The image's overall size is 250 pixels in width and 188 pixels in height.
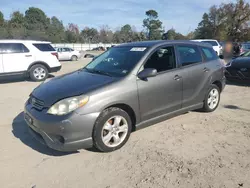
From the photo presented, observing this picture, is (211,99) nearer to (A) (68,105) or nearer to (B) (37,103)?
(A) (68,105)

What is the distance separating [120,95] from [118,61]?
977mm

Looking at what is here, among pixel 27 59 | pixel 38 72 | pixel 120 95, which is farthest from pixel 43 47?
pixel 120 95

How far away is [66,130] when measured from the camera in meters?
3.20

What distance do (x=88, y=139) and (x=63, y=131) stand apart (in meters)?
0.38

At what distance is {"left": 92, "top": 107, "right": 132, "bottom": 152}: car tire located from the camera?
11.2 feet

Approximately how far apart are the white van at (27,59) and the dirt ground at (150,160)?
5.19 metres

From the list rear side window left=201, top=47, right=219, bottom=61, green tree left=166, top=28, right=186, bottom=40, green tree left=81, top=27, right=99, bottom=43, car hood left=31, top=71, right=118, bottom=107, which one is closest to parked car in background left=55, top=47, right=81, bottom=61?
rear side window left=201, top=47, right=219, bottom=61

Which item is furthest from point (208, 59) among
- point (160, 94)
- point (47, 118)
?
point (47, 118)

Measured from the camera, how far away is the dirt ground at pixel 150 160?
2.90 m

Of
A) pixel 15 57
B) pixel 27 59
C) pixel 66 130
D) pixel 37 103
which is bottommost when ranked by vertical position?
pixel 66 130

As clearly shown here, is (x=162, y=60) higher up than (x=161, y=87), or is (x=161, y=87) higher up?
(x=162, y=60)

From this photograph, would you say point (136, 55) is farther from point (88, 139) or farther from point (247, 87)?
point (247, 87)

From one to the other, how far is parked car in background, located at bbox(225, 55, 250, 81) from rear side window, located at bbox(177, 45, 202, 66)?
3.87 m

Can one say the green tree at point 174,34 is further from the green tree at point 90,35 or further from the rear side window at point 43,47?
the rear side window at point 43,47
